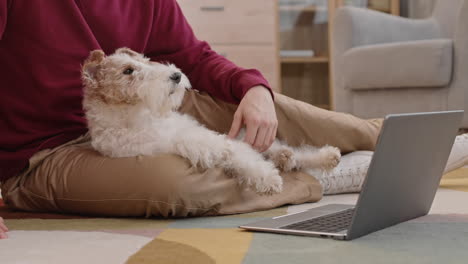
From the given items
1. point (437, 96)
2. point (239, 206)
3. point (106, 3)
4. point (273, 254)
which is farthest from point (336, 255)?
point (437, 96)

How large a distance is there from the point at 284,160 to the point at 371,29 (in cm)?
207

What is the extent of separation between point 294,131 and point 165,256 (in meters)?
0.81

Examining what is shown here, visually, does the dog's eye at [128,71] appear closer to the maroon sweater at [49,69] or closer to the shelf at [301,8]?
the maroon sweater at [49,69]

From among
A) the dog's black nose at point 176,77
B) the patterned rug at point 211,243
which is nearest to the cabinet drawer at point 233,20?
the dog's black nose at point 176,77

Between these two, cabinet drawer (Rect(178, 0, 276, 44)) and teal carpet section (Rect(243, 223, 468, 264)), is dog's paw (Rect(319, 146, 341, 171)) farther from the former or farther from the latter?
cabinet drawer (Rect(178, 0, 276, 44))

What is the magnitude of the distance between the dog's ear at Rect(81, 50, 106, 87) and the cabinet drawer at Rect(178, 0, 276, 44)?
277 cm

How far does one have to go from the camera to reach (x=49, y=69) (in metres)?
1.54

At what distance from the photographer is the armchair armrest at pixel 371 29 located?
347 cm

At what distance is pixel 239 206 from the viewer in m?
1.50

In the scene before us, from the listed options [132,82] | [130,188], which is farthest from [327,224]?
[132,82]

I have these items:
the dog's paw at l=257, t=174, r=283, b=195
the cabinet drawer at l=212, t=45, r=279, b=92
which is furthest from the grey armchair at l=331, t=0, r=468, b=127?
the dog's paw at l=257, t=174, r=283, b=195

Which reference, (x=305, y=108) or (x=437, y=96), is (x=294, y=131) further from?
(x=437, y=96)

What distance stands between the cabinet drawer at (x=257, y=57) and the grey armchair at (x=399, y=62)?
82 centimetres

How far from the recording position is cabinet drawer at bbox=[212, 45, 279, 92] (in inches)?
169
